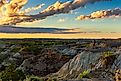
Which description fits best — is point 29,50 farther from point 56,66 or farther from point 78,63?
point 78,63

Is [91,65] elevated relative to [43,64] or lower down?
elevated

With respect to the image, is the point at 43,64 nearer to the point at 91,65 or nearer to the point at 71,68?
the point at 71,68

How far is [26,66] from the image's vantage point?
97.2 meters

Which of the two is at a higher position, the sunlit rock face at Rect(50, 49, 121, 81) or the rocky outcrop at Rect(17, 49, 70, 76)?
the sunlit rock face at Rect(50, 49, 121, 81)

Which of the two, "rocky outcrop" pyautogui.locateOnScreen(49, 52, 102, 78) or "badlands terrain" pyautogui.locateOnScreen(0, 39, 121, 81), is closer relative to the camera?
"badlands terrain" pyautogui.locateOnScreen(0, 39, 121, 81)

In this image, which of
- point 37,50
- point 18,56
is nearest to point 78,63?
point 18,56

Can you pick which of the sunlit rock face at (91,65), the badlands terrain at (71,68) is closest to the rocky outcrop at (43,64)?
the badlands terrain at (71,68)

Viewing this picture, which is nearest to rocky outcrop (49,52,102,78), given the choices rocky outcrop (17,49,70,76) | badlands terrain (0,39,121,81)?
badlands terrain (0,39,121,81)

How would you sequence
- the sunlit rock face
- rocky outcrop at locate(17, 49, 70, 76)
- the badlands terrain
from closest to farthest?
the badlands terrain, the sunlit rock face, rocky outcrop at locate(17, 49, 70, 76)

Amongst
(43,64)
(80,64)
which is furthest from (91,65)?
(43,64)

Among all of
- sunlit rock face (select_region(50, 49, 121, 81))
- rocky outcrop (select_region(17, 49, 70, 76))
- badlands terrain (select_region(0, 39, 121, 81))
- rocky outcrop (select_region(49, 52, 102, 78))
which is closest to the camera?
badlands terrain (select_region(0, 39, 121, 81))

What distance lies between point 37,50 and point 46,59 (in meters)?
35.4

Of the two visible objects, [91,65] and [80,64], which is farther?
[80,64]

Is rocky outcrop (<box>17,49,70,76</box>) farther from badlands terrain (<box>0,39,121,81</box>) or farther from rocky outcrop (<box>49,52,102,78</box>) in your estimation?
rocky outcrop (<box>49,52,102,78</box>)
